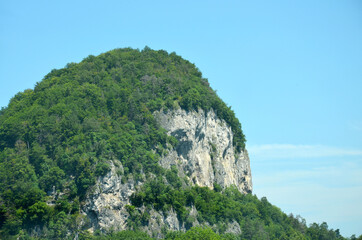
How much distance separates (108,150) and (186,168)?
58.5ft

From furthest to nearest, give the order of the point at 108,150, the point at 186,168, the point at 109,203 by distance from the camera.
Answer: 1. the point at 186,168
2. the point at 108,150
3. the point at 109,203

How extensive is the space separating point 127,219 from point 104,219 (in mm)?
3700

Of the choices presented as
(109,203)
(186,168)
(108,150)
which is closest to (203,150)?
(186,168)

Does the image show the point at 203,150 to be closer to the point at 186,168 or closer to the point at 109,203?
the point at 186,168

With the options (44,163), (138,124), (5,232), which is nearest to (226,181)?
(138,124)

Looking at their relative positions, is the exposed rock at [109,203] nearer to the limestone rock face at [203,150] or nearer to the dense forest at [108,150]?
the dense forest at [108,150]

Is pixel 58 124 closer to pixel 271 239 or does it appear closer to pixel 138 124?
pixel 138 124

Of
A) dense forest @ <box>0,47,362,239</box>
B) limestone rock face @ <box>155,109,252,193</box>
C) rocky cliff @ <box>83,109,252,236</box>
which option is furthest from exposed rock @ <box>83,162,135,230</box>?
limestone rock face @ <box>155,109,252,193</box>

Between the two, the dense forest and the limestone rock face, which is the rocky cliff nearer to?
the limestone rock face

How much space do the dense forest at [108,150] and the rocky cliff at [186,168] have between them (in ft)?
3.87

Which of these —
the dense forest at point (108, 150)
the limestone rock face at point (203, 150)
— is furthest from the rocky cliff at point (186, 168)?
the dense forest at point (108, 150)

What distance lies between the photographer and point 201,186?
358ft

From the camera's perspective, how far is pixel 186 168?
355 feet

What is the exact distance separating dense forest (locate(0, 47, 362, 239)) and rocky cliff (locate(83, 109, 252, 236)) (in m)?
1.18
